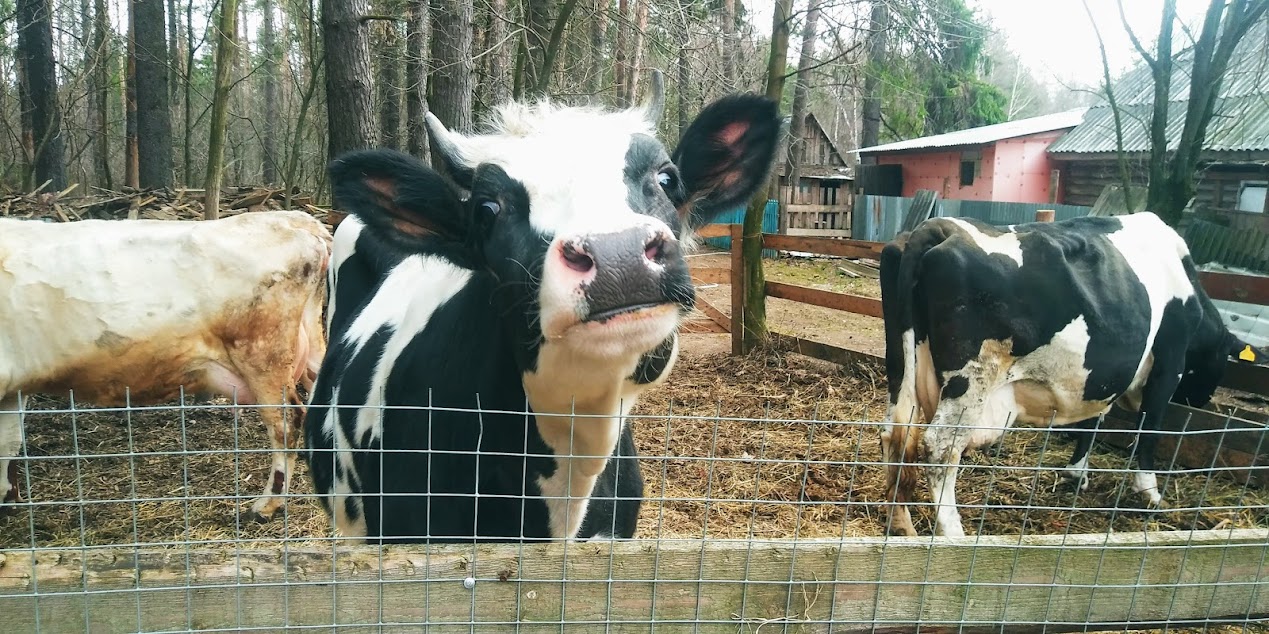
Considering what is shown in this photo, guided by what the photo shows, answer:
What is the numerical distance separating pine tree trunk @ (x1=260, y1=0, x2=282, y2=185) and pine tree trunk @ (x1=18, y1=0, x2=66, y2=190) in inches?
280

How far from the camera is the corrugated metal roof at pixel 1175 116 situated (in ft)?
53.1

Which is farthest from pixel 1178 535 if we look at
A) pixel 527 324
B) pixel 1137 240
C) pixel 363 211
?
pixel 1137 240

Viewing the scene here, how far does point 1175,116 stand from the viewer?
64.3 feet

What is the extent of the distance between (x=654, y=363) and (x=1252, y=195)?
19.2 meters

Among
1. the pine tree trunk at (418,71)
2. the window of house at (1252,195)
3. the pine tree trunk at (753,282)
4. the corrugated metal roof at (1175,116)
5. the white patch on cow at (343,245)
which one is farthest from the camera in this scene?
the window of house at (1252,195)

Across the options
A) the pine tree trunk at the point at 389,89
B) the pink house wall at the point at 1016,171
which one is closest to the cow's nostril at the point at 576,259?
the pine tree trunk at the point at 389,89

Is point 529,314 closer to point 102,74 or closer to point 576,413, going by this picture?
point 576,413

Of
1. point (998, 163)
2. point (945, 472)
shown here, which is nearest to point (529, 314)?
point (945, 472)

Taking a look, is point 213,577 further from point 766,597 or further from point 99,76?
point 99,76

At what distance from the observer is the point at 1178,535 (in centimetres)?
223

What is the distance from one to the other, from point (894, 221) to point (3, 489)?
69.8 feet

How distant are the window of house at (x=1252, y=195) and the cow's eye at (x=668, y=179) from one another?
1820 centimetres

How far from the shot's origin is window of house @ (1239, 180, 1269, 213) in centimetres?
1641

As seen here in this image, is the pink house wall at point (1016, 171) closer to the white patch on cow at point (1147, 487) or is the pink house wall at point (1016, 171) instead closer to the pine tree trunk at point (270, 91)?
the white patch on cow at point (1147, 487)
